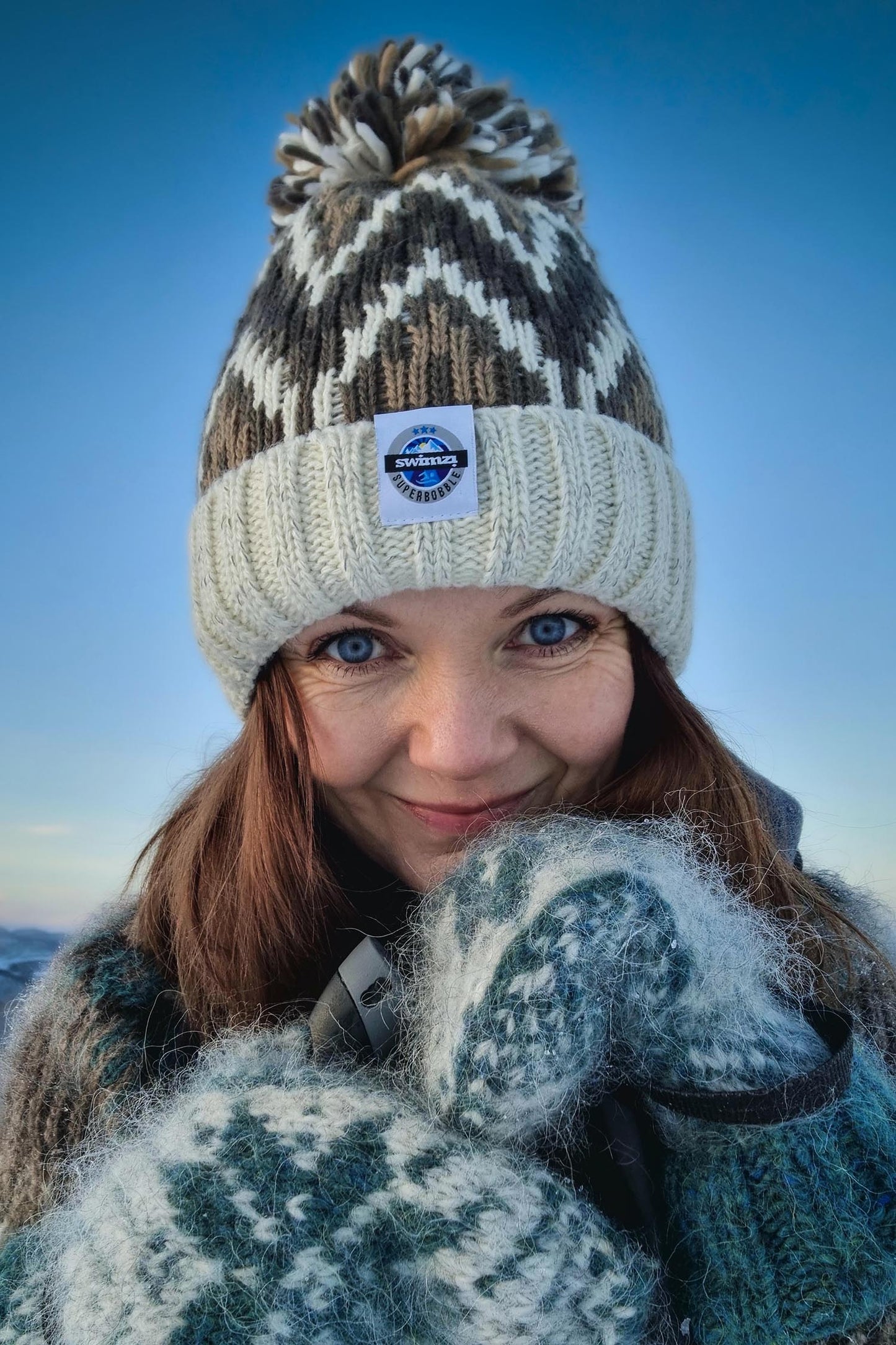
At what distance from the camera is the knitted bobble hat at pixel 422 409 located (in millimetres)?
1100

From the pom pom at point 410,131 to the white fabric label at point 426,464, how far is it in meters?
0.49

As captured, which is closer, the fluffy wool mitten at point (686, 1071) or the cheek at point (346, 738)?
the fluffy wool mitten at point (686, 1071)

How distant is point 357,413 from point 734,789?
67 cm

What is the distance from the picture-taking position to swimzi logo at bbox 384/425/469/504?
1085 mm

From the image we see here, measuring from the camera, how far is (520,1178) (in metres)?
0.75

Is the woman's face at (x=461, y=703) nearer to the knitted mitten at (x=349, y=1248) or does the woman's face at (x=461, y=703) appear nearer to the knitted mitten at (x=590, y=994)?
the knitted mitten at (x=590, y=994)

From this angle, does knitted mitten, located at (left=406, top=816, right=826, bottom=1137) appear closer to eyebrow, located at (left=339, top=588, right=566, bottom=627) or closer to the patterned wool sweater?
the patterned wool sweater

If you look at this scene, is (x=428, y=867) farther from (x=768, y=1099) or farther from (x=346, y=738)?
(x=768, y=1099)

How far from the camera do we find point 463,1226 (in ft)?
2.35

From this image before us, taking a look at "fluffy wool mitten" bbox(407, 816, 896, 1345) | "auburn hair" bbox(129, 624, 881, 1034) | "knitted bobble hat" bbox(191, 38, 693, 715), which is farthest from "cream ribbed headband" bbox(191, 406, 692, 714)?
A: "fluffy wool mitten" bbox(407, 816, 896, 1345)

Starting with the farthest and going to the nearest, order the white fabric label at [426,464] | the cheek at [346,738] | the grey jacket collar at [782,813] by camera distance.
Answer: the grey jacket collar at [782,813], the cheek at [346,738], the white fabric label at [426,464]

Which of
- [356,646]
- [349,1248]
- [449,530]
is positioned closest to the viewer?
[349,1248]

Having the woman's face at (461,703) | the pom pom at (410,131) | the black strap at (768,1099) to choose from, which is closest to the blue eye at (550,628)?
the woman's face at (461,703)

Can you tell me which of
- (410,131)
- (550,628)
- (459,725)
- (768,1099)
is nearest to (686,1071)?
(768,1099)
